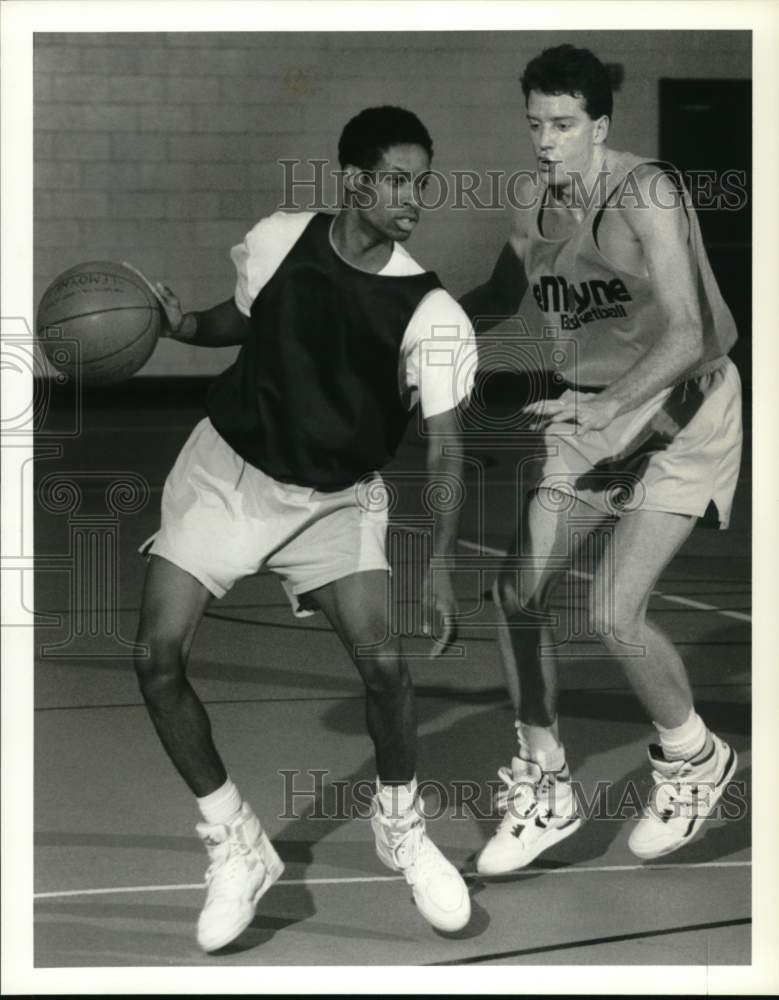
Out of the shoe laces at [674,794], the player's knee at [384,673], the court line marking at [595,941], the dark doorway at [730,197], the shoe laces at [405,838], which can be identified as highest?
the dark doorway at [730,197]

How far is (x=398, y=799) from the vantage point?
12.3 ft

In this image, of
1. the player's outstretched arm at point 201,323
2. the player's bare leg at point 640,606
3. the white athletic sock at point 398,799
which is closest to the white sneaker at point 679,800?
the player's bare leg at point 640,606

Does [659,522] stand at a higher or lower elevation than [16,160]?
lower

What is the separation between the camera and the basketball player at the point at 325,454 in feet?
12.0

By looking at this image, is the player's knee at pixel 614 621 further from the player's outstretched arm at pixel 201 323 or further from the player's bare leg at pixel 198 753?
the player's outstretched arm at pixel 201 323

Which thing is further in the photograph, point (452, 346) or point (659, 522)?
point (659, 522)

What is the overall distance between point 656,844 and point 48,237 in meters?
2.68

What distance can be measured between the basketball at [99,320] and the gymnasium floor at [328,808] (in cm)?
65

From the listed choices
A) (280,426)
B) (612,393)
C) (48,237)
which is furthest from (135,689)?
(612,393)

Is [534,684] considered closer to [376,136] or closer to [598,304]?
[598,304]

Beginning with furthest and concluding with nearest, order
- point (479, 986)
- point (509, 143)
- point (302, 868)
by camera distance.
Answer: point (509, 143)
point (302, 868)
point (479, 986)

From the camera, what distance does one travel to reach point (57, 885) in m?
3.85

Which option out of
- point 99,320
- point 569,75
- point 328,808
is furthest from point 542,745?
point 569,75

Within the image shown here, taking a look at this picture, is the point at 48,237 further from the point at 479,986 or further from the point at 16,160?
the point at 479,986
